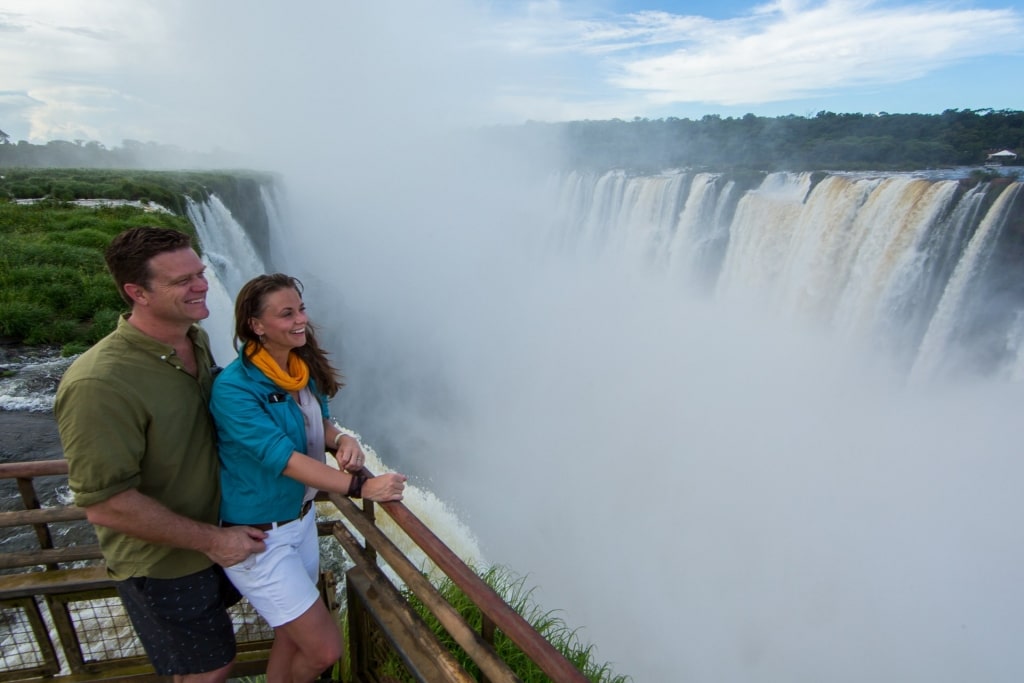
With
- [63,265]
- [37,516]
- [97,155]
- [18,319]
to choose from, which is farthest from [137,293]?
[97,155]

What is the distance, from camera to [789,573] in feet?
30.7

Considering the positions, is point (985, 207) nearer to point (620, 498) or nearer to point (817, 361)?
point (817, 361)

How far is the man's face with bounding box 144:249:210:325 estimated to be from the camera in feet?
5.22

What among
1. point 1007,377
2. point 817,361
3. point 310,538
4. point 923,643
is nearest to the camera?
point 310,538

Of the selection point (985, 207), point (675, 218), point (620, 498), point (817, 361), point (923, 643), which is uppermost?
point (985, 207)

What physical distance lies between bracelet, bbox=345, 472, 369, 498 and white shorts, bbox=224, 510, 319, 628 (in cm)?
28

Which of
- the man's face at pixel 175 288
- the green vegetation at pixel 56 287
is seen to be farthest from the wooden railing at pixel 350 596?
the green vegetation at pixel 56 287

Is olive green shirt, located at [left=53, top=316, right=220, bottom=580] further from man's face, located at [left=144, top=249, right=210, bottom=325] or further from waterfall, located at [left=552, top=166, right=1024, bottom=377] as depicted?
waterfall, located at [left=552, top=166, right=1024, bottom=377]

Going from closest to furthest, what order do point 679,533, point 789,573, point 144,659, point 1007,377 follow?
1. point 144,659
2. point 789,573
3. point 1007,377
4. point 679,533

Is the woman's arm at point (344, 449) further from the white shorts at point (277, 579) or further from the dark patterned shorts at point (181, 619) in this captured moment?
the dark patterned shorts at point (181, 619)

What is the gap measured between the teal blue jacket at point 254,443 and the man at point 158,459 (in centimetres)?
5

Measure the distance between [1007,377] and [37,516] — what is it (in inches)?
529

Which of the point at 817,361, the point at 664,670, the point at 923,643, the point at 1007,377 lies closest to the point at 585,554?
the point at 664,670

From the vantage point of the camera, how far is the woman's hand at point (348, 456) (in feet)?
Answer: 6.21
